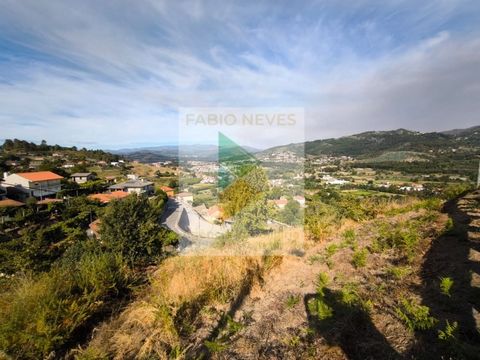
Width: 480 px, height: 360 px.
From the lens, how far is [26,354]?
191cm

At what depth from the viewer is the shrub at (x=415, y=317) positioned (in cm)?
185

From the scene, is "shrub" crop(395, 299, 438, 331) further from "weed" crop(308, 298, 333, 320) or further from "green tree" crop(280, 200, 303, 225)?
"green tree" crop(280, 200, 303, 225)

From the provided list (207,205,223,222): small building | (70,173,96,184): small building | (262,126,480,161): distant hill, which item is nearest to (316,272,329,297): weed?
(207,205,223,222): small building

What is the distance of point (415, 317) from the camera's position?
1.95m

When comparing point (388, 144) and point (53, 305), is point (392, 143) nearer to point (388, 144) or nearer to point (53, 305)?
point (388, 144)

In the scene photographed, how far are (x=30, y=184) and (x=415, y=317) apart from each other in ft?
141

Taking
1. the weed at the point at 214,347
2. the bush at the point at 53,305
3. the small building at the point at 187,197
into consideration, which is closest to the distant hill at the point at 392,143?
the small building at the point at 187,197

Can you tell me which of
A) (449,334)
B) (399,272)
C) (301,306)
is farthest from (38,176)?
(449,334)

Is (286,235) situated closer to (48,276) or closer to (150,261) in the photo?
(150,261)

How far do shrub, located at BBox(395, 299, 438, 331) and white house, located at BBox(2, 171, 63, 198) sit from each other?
134ft

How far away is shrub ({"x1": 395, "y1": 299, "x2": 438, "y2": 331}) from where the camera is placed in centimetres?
185

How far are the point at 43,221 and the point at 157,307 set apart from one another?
27.5 m

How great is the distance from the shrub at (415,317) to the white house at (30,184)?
40928 mm

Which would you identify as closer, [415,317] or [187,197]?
[415,317]
